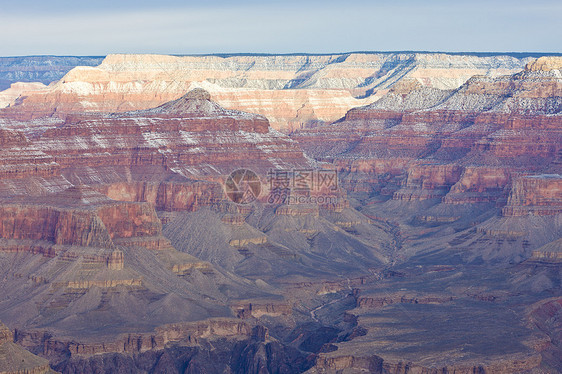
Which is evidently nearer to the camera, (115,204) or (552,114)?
(115,204)

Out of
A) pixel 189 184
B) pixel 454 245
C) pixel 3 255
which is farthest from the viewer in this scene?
pixel 454 245

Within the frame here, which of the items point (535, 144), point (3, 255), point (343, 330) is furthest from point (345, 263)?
point (535, 144)

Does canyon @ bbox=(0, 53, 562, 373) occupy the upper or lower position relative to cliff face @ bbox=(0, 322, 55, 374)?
upper

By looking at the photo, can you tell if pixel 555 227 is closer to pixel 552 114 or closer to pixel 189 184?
pixel 189 184

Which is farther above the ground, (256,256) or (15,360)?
(256,256)

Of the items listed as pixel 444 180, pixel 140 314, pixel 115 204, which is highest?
pixel 444 180

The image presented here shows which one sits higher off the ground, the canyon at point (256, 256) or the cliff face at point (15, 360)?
the canyon at point (256, 256)

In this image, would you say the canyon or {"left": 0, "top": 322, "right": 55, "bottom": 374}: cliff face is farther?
the canyon

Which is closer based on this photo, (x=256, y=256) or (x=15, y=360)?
(x=15, y=360)
